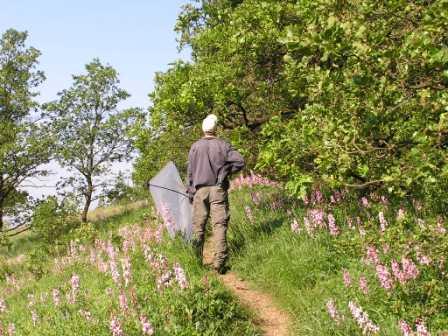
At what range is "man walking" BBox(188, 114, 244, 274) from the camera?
9242 millimetres

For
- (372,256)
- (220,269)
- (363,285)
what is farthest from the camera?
(220,269)

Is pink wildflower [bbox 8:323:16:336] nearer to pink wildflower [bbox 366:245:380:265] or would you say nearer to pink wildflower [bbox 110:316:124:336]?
pink wildflower [bbox 110:316:124:336]

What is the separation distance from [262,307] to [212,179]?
273 centimetres

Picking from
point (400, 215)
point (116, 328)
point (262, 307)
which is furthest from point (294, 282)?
point (116, 328)

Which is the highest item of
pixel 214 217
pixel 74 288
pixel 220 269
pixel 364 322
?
pixel 214 217

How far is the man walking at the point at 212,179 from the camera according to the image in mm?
9242

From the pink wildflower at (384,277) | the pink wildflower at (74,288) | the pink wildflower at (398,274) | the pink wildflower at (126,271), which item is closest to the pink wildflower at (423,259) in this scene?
the pink wildflower at (398,274)

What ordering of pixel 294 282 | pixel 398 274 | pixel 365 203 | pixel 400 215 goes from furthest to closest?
pixel 365 203 < pixel 294 282 < pixel 400 215 < pixel 398 274

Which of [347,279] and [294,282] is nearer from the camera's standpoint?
[347,279]

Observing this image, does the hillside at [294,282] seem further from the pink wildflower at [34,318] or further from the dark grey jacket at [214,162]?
the dark grey jacket at [214,162]

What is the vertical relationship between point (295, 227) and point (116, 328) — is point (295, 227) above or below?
above

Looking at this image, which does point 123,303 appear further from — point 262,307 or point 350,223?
point 350,223

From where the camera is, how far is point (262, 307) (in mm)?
7539

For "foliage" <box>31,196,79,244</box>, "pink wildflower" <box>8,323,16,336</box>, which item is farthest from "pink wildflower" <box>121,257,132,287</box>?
"foliage" <box>31,196,79,244</box>
